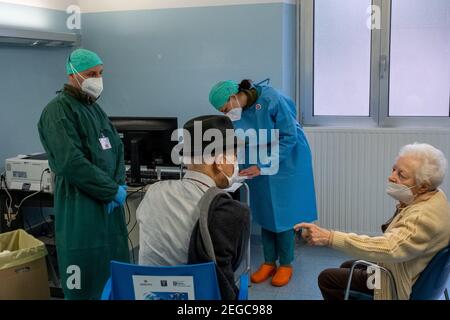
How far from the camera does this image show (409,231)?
1866 millimetres

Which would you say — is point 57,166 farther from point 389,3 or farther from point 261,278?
point 389,3

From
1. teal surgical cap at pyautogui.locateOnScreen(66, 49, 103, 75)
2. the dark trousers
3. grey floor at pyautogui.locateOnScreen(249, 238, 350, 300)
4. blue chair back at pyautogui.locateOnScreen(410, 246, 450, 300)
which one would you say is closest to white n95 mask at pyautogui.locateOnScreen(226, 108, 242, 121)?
teal surgical cap at pyautogui.locateOnScreen(66, 49, 103, 75)

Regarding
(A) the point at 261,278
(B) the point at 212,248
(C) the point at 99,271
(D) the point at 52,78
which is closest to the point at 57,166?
(C) the point at 99,271

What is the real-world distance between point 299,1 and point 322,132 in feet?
3.60

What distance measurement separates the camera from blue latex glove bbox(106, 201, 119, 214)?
2.54 meters

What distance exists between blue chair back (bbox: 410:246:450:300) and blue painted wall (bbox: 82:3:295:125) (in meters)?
2.34

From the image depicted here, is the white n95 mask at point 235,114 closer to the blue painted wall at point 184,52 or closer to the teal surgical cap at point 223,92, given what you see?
the teal surgical cap at point 223,92

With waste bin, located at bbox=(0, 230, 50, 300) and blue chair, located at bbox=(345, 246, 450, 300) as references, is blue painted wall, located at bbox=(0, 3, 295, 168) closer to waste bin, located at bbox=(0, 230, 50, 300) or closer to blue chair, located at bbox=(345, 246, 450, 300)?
waste bin, located at bbox=(0, 230, 50, 300)

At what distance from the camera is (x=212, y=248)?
5.06 ft

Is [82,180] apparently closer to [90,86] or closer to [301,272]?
[90,86]

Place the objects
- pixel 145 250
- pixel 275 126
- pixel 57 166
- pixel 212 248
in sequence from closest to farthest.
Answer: pixel 212 248 < pixel 145 250 < pixel 57 166 < pixel 275 126

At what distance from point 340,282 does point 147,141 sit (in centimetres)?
163

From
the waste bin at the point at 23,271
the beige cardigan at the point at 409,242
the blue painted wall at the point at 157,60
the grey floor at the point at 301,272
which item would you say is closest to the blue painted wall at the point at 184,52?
the blue painted wall at the point at 157,60

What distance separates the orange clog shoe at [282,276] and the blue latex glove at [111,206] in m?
1.27
